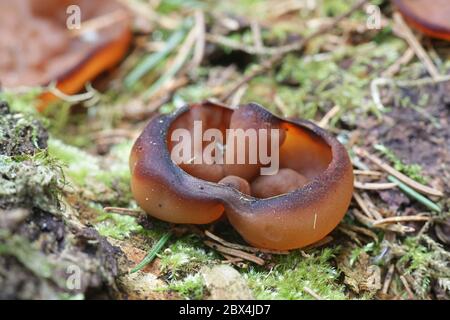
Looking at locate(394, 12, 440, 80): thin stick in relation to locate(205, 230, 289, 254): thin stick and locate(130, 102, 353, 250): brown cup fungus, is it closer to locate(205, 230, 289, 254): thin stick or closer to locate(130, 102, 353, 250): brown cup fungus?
locate(130, 102, 353, 250): brown cup fungus

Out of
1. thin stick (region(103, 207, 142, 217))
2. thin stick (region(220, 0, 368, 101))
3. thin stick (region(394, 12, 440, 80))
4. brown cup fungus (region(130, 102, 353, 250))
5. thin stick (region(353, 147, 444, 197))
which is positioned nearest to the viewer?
brown cup fungus (region(130, 102, 353, 250))

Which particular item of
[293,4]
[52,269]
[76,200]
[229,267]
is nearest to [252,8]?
[293,4]

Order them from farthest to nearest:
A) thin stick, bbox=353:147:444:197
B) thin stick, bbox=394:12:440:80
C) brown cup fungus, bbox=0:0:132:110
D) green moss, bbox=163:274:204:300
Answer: brown cup fungus, bbox=0:0:132:110
thin stick, bbox=394:12:440:80
thin stick, bbox=353:147:444:197
green moss, bbox=163:274:204:300

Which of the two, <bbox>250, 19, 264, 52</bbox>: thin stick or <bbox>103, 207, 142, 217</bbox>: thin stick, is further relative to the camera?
<bbox>250, 19, 264, 52</bbox>: thin stick

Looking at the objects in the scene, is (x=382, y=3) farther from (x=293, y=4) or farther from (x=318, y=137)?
(x=318, y=137)

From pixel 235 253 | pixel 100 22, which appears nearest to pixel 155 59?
pixel 100 22

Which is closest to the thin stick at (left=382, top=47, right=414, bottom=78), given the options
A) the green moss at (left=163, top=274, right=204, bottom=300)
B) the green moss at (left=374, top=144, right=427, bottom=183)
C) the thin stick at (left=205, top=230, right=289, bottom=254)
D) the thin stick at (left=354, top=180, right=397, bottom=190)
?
the green moss at (left=374, top=144, right=427, bottom=183)
